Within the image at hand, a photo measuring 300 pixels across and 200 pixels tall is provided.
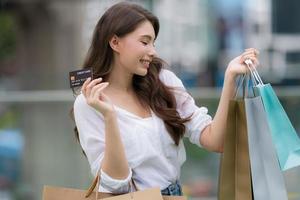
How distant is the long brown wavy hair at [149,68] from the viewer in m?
3.34

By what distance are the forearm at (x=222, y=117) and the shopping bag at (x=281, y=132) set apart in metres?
0.15

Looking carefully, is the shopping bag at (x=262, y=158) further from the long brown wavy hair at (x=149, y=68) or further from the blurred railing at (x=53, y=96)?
the blurred railing at (x=53, y=96)

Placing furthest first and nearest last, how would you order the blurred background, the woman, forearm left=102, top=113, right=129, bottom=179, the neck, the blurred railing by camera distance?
the blurred background < the blurred railing < the neck < the woman < forearm left=102, top=113, right=129, bottom=179

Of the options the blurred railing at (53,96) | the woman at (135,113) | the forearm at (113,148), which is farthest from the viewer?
the blurred railing at (53,96)

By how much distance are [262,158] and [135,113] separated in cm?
52

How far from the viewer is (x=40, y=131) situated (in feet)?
23.7

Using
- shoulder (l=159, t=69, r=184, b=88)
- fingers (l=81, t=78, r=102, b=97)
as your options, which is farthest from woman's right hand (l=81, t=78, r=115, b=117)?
shoulder (l=159, t=69, r=184, b=88)

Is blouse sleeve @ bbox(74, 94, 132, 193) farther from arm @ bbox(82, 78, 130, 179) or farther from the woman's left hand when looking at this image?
the woman's left hand

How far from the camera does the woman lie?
3285 mm

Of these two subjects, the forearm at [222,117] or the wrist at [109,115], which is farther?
the forearm at [222,117]

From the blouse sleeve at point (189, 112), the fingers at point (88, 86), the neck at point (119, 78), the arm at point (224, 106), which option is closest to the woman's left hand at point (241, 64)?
the arm at point (224, 106)

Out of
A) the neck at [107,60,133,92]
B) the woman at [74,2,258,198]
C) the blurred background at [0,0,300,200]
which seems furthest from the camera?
the blurred background at [0,0,300,200]

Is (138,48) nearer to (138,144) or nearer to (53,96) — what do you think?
(138,144)

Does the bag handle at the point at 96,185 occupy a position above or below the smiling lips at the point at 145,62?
below
